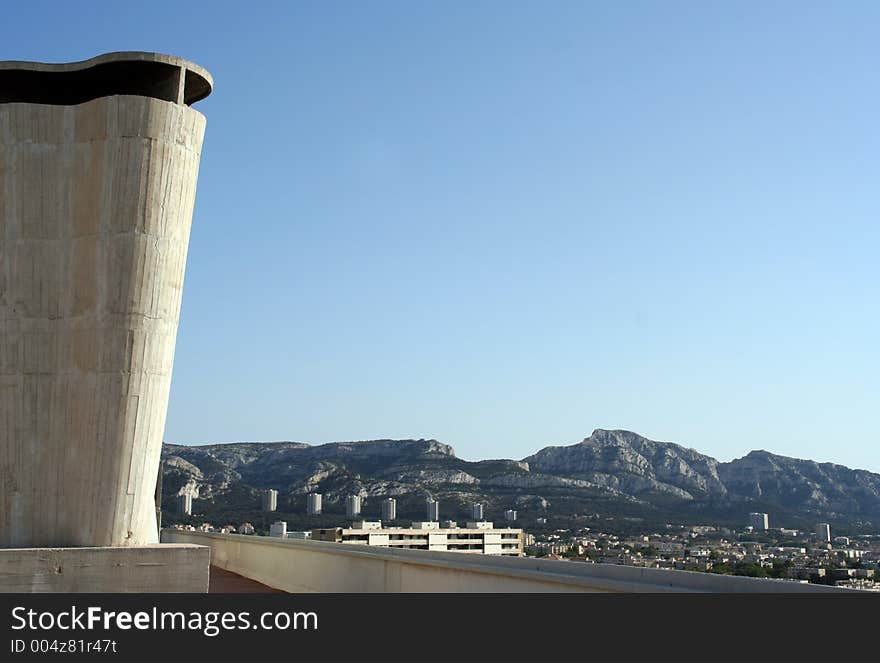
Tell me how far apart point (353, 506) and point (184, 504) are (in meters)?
20.2

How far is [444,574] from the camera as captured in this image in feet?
36.4

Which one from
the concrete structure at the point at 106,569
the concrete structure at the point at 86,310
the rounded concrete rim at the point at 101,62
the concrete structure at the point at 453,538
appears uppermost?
the rounded concrete rim at the point at 101,62

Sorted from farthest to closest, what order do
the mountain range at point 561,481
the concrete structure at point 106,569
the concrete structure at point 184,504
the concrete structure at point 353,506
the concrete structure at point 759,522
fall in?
the mountain range at point 561,481
the concrete structure at point 759,522
the concrete structure at point 353,506
the concrete structure at point 184,504
the concrete structure at point 106,569

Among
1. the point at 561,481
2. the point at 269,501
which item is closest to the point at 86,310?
the point at 269,501

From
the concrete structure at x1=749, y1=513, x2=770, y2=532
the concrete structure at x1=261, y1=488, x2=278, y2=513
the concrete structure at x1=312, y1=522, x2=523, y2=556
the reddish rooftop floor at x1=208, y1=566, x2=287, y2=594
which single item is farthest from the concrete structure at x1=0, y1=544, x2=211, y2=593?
the concrete structure at x1=749, y1=513, x2=770, y2=532

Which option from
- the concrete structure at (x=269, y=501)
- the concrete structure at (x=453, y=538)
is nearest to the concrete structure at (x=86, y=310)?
the concrete structure at (x=453, y=538)

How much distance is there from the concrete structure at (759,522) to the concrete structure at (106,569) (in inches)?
3926

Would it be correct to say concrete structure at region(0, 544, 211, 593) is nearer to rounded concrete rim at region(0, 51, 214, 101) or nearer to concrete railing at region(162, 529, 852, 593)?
concrete railing at region(162, 529, 852, 593)

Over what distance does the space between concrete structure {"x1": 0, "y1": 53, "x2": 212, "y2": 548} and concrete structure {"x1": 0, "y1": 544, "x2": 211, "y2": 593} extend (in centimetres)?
38

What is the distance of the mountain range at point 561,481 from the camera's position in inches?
4414

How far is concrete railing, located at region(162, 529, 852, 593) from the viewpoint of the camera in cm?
821

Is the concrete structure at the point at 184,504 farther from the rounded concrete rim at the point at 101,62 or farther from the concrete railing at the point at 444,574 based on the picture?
the rounded concrete rim at the point at 101,62

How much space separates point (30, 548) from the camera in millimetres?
11805

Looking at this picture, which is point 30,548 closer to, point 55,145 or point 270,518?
point 55,145
